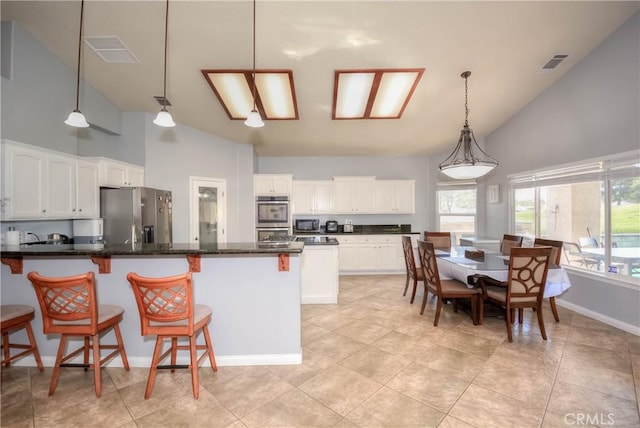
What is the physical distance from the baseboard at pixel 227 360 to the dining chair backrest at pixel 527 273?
233 centimetres

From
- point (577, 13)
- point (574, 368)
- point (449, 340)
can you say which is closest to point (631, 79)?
point (577, 13)

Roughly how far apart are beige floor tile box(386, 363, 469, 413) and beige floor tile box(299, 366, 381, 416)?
21cm

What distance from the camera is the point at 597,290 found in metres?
3.43

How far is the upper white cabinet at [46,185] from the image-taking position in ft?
8.13

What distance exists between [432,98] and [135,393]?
4830mm

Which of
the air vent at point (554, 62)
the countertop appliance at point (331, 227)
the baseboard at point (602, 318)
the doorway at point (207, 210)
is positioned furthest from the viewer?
the countertop appliance at point (331, 227)

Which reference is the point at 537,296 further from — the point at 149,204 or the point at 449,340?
the point at 149,204

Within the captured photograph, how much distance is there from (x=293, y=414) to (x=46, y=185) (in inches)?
130

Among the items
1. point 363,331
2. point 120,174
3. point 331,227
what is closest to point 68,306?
point 120,174

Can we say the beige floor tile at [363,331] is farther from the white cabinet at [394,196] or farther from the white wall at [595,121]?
the white cabinet at [394,196]

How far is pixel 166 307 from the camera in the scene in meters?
1.89

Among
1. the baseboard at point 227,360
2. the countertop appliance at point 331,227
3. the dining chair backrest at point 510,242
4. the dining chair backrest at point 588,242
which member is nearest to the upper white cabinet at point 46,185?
the baseboard at point 227,360

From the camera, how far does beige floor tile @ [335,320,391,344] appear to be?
287 centimetres

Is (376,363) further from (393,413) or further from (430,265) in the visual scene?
(430,265)
